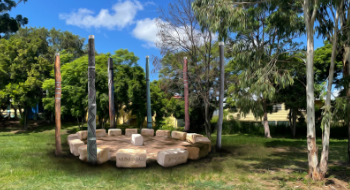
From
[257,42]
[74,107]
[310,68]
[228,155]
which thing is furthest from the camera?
[74,107]

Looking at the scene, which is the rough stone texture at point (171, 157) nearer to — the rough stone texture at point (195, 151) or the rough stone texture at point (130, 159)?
the rough stone texture at point (195, 151)

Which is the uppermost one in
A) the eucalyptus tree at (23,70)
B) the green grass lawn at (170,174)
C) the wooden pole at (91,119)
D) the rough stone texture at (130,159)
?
the eucalyptus tree at (23,70)

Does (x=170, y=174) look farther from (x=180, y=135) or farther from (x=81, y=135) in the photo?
(x=81, y=135)

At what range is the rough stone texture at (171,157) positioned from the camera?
29.2 ft

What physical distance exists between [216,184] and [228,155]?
4536mm

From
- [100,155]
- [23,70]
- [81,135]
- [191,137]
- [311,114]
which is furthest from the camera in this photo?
[23,70]

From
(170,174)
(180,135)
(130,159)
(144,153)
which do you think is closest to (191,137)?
(180,135)

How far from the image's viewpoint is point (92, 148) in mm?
8938

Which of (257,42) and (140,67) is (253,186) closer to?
(257,42)

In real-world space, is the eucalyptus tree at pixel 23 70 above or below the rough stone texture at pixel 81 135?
above

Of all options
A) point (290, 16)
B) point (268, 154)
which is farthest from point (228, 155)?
point (290, 16)

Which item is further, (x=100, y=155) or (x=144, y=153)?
(x=100, y=155)

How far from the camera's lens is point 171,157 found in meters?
9.07

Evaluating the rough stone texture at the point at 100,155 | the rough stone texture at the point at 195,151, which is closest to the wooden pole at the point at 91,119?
the rough stone texture at the point at 100,155
